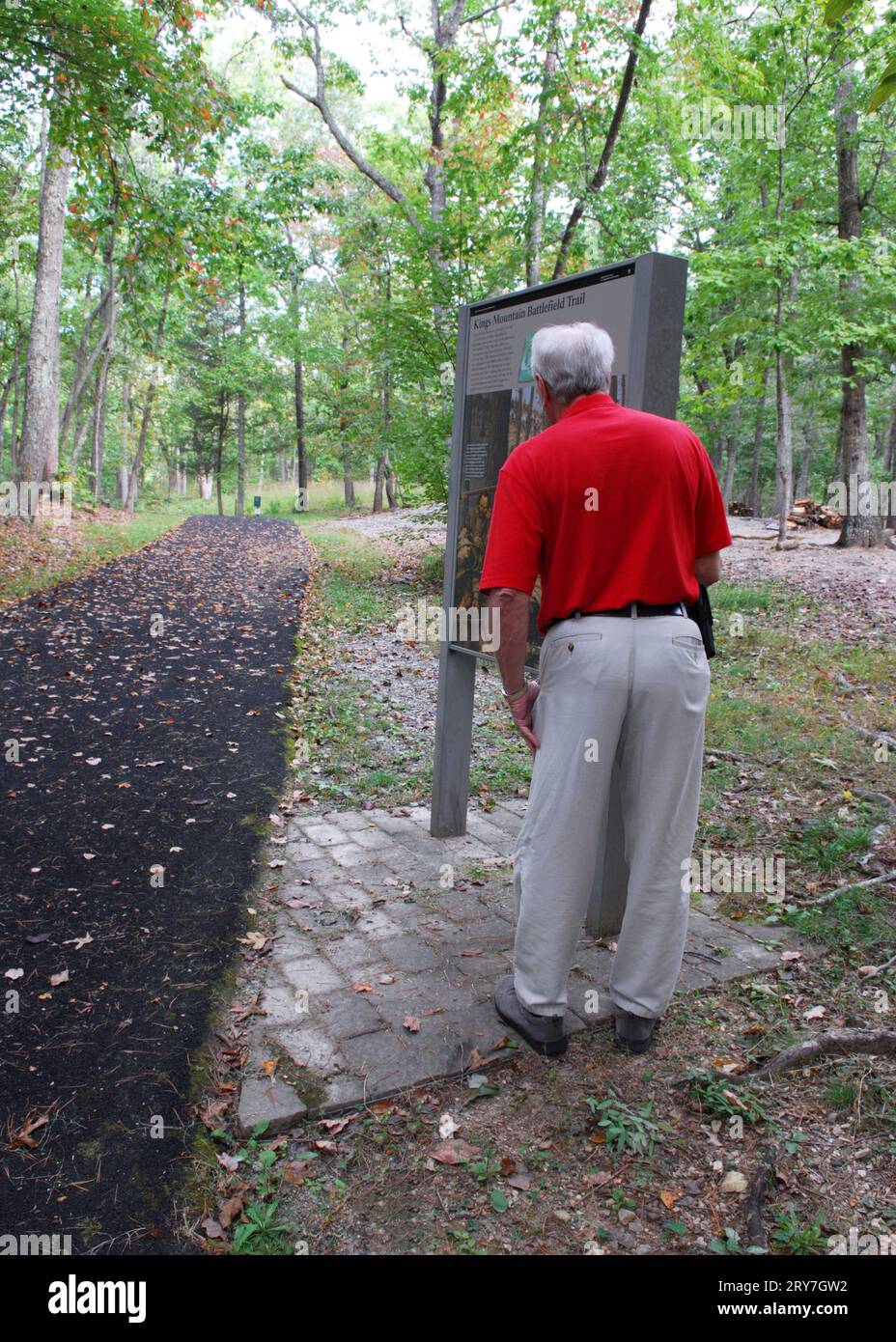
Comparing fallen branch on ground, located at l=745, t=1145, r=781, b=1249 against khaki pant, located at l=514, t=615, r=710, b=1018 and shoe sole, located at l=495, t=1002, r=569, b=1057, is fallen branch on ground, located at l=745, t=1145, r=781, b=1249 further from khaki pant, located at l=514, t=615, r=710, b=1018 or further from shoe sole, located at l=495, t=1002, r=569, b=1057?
shoe sole, located at l=495, t=1002, r=569, b=1057

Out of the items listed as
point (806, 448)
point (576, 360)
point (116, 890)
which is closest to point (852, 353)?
point (576, 360)

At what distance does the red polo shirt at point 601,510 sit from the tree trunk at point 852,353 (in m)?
12.1

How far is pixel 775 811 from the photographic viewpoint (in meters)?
5.31

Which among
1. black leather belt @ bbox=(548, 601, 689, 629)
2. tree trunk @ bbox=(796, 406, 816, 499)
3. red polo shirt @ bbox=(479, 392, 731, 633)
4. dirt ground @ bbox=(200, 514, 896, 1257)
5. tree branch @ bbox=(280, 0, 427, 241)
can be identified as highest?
tree branch @ bbox=(280, 0, 427, 241)

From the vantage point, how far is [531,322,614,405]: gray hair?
9.00 ft

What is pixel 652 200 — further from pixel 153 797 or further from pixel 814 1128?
pixel 814 1128

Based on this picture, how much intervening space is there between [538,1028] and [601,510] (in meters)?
1.76

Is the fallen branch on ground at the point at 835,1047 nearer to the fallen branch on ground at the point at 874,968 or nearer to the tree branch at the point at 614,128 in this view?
the fallen branch on ground at the point at 874,968

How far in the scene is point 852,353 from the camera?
1396 cm

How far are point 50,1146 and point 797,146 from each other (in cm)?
1710

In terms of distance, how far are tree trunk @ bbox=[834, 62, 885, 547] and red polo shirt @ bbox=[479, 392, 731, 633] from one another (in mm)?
12141

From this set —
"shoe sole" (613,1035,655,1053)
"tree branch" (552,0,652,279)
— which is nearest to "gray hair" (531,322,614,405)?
"shoe sole" (613,1035,655,1053)
